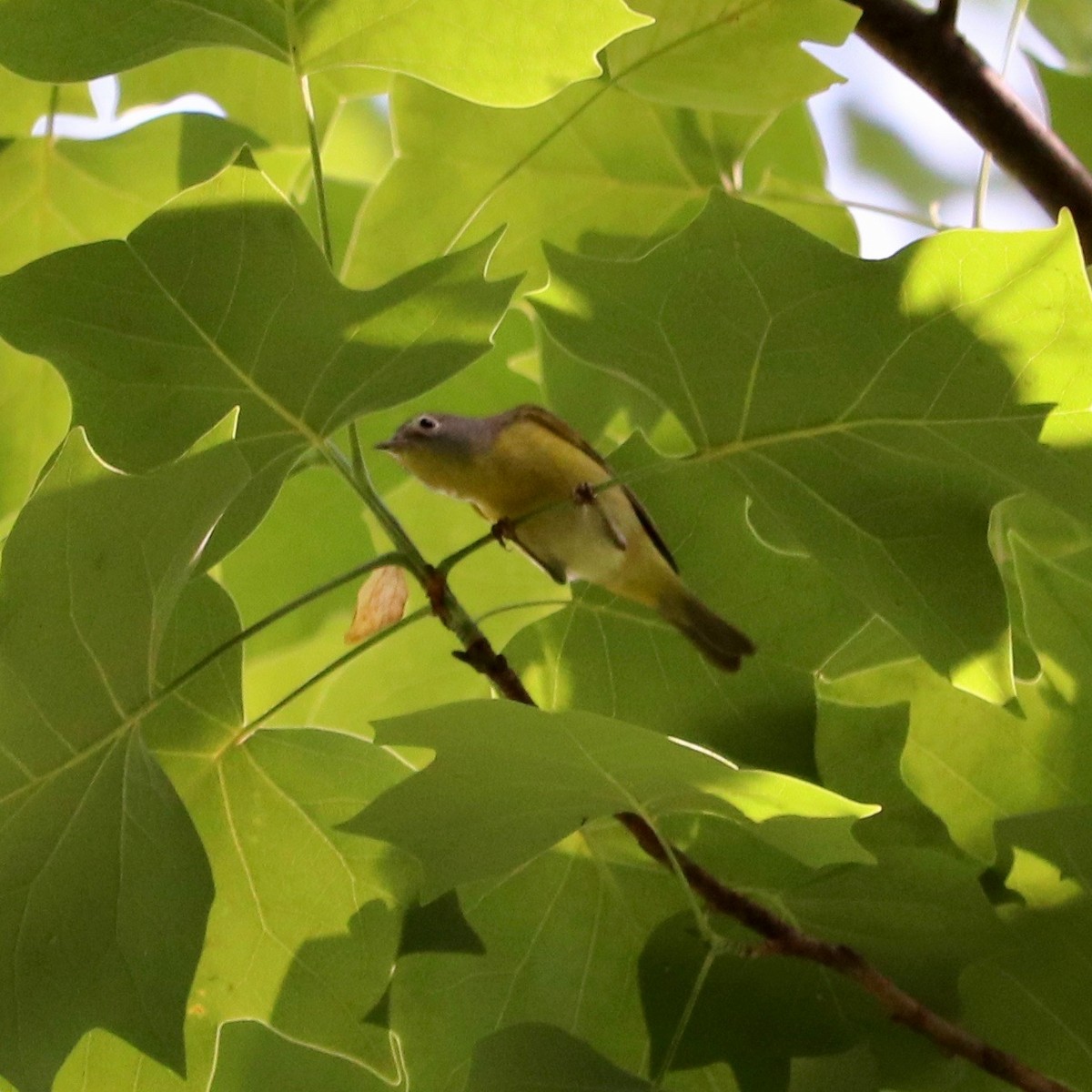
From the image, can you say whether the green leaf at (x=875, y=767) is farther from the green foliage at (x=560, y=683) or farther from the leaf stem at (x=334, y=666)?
the leaf stem at (x=334, y=666)

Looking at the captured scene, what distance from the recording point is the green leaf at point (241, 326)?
1402mm

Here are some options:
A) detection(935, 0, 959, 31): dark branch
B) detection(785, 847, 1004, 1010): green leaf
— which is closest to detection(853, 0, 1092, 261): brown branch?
detection(935, 0, 959, 31): dark branch

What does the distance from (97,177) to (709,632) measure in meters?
1.18

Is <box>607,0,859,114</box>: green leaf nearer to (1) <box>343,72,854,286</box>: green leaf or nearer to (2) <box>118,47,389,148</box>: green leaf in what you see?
(1) <box>343,72,854,286</box>: green leaf

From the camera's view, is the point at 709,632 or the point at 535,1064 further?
the point at 709,632

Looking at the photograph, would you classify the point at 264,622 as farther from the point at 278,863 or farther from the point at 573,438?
the point at 573,438

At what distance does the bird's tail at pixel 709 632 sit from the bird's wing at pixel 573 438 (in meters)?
0.11

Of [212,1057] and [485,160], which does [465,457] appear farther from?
[212,1057]

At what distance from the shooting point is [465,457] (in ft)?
6.94

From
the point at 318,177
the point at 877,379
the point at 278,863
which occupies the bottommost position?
the point at 278,863

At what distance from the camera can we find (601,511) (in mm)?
2090

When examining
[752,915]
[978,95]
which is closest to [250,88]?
[978,95]

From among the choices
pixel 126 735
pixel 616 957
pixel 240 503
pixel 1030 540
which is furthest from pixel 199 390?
pixel 1030 540

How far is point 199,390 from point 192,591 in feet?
0.77
